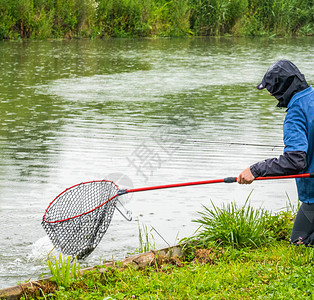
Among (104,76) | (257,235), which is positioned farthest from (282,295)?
(104,76)

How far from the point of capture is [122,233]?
247 inches

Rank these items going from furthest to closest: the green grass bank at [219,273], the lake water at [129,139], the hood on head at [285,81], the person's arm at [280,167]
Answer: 1. the lake water at [129,139]
2. the hood on head at [285,81]
3. the person's arm at [280,167]
4. the green grass bank at [219,273]

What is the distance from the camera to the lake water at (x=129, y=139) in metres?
6.50

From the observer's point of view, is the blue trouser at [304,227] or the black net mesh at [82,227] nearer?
the blue trouser at [304,227]

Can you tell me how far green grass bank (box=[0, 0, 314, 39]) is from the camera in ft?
102

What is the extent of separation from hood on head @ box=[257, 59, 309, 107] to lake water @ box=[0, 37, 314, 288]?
2.31 m

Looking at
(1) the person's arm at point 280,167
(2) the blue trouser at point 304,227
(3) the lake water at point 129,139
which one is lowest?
(3) the lake water at point 129,139

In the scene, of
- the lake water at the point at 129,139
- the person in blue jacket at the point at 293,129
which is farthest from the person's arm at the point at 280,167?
the lake water at the point at 129,139

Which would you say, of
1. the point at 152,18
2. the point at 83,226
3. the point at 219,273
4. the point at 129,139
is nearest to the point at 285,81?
the point at 219,273

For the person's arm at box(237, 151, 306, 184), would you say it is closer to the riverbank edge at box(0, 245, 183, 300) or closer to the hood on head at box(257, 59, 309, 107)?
the hood on head at box(257, 59, 309, 107)

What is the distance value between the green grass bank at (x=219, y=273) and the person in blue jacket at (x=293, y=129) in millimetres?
586

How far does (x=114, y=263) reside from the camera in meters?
4.44

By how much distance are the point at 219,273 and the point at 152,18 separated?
110 feet

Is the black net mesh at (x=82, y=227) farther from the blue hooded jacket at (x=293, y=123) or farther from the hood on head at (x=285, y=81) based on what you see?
the hood on head at (x=285, y=81)
